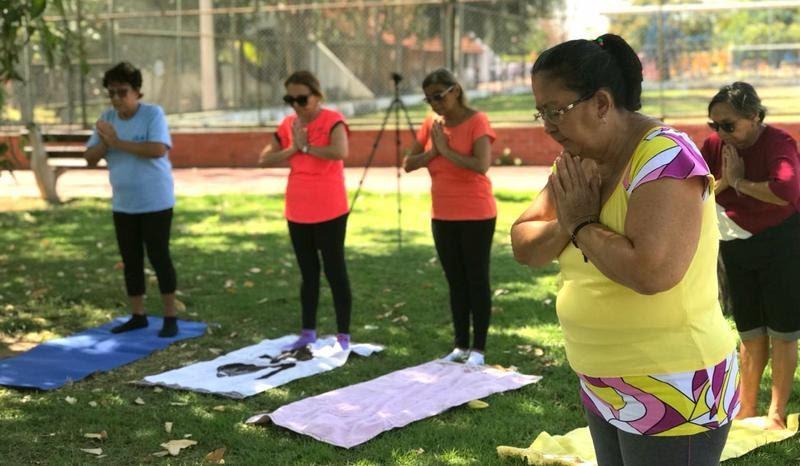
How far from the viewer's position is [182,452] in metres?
4.83

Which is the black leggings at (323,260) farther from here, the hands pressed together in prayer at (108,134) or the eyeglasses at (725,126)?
the eyeglasses at (725,126)

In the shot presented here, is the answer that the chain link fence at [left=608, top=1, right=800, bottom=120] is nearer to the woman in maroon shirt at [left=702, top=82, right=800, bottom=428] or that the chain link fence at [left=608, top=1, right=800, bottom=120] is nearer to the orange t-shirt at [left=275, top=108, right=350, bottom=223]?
the orange t-shirt at [left=275, top=108, right=350, bottom=223]

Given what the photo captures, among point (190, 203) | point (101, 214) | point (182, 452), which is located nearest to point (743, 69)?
point (190, 203)

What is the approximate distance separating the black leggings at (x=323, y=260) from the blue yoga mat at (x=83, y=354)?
3.51 feet

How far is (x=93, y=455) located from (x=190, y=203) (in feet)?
29.8

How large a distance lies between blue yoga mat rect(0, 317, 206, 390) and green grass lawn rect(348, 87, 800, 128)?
30.9 ft

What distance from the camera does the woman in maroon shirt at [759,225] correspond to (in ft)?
15.0

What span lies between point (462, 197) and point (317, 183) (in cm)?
98

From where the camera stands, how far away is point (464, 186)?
6016mm

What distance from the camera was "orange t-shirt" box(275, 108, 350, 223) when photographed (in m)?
6.29

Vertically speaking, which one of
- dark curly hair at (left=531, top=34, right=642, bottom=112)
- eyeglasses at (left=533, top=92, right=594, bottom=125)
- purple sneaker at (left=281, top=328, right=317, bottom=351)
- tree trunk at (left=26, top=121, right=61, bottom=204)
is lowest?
purple sneaker at (left=281, top=328, right=317, bottom=351)

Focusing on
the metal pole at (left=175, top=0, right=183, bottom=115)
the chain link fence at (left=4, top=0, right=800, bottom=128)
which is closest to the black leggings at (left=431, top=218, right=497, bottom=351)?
the chain link fence at (left=4, top=0, right=800, bottom=128)

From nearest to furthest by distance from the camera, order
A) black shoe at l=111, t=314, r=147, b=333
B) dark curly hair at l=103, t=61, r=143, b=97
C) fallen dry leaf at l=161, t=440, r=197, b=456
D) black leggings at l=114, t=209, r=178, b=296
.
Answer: fallen dry leaf at l=161, t=440, r=197, b=456, dark curly hair at l=103, t=61, r=143, b=97, black leggings at l=114, t=209, r=178, b=296, black shoe at l=111, t=314, r=147, b=333

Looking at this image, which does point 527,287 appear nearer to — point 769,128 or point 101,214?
Result: point 769,128
